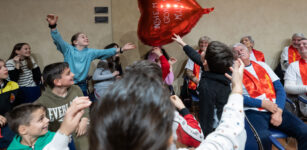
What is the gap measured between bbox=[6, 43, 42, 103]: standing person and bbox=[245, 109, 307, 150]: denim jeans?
2588 mm

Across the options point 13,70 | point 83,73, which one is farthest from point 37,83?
point 83,73

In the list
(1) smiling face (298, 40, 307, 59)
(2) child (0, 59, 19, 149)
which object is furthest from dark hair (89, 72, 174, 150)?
(1) smiling face (298, 40, 307, 59)

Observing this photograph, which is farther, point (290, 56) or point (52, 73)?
point (290, 56)

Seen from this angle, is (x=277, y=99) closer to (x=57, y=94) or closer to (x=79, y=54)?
(x=57, y=94)

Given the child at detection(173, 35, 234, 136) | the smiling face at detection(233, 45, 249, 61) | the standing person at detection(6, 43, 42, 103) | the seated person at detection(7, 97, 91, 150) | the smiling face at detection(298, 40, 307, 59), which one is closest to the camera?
the seated person at detection(7, 97, 91, 150)

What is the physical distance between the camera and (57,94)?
1.67m

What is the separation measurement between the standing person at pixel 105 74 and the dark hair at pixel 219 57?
59.5 inches

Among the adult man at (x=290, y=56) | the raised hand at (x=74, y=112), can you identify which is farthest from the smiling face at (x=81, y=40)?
the adult man at (x=290, y=56)

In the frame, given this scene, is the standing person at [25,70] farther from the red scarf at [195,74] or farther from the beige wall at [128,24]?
the red scarf at [195,74]

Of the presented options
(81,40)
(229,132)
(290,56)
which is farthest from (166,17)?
(290,56)

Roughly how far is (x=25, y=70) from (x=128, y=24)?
1.56m

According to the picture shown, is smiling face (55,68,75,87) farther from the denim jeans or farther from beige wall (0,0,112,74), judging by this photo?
beige wall (0,0,112,74)

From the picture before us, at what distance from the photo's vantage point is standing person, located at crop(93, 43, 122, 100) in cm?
274

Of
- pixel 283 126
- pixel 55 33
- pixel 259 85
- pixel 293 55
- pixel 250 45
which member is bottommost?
pixel 283 126
